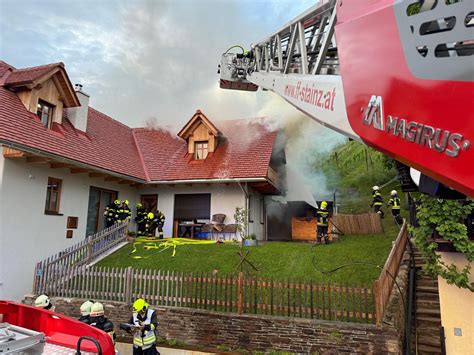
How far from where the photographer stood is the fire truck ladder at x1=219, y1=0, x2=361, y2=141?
309 cm

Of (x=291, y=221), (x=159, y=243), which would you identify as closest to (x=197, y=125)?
(x=159, y=243)

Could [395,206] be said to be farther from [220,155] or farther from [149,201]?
[149,201]

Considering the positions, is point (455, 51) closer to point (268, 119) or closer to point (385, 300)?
point (385, 300)

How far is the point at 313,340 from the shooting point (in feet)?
21.9

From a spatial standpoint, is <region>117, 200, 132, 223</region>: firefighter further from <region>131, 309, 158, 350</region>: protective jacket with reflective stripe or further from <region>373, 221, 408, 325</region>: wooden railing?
<region>373, 221, 408, 325</region>: wooden railing

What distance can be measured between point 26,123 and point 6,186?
2.50 m

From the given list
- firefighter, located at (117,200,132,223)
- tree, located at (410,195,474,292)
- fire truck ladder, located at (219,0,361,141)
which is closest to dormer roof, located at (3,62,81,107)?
firefighter, located at (117,200,132,223)

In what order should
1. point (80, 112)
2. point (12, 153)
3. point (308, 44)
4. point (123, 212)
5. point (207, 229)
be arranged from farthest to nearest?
point (207, 229)
point (80, 112)
point (123, 212)
point (12, 153)
point (308, 44)

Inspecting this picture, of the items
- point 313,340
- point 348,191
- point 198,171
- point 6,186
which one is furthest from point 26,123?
point 348,191

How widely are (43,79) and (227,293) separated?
34.2 feet

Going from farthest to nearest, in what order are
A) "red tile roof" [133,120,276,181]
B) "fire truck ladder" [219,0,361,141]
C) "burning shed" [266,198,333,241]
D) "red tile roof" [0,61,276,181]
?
"burning shed" [266,198,333,241] < "red tile roof" [133,120,276,181] < "red tile roof" [0,61,276,181] < "fire truck ladder" [219,0,361,141]

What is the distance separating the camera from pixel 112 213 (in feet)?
45.3

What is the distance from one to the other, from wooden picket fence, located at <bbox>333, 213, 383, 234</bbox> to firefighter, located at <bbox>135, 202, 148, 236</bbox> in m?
9.05

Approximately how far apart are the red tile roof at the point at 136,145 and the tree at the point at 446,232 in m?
8.23
